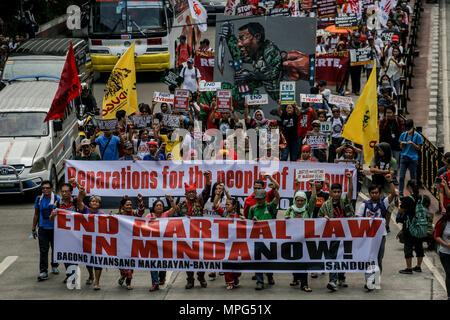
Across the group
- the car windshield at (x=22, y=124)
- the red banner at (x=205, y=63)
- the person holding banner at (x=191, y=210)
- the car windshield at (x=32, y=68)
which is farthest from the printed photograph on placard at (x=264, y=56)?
the person holding banner at (x=191, y=210)

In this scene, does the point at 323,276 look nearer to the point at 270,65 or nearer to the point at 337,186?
the point at 337,186

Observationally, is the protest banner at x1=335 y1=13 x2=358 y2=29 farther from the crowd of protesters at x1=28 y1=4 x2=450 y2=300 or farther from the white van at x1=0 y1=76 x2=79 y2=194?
the white van at x1=0 y1=76 x2=79 y2=194

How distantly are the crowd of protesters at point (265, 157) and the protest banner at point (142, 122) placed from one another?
4 cm

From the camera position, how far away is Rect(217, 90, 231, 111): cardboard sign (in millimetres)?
19281

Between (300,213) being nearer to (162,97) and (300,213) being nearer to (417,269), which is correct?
(417,269)

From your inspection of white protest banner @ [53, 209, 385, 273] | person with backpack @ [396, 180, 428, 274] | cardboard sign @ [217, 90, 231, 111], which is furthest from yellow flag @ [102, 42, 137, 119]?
person with backpack @ [396, 180, 428, 274]

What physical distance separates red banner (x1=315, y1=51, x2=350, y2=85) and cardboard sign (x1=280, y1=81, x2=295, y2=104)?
5198 mm

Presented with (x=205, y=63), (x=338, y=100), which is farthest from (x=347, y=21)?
(x=338, y=100)

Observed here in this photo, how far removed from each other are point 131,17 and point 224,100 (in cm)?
984

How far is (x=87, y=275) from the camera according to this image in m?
→ 14.3

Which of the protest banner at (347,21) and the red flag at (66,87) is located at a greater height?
the protest banner at (347,21)

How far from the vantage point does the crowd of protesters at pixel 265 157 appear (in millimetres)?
13570

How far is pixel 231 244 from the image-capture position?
13.3 m

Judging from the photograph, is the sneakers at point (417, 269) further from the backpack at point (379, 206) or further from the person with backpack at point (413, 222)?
the backpack at point (379, 206)
